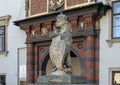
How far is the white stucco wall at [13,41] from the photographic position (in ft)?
68.9

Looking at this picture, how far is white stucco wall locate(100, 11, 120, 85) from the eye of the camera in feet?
50.5

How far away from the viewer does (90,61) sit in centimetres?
1611

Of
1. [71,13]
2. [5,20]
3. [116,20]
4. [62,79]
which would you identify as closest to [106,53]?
[116,20]

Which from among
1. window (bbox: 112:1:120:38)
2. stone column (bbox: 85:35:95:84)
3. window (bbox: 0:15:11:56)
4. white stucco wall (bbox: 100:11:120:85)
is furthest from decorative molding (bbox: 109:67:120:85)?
window (bbox: 0:15:11:56)

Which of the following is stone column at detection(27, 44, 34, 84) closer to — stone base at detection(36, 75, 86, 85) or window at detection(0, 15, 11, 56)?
window at detection(0, 15, 11, 56)

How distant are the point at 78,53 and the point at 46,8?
333cm

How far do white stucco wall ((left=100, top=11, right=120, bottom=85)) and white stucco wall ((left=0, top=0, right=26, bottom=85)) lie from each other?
6.02 metres

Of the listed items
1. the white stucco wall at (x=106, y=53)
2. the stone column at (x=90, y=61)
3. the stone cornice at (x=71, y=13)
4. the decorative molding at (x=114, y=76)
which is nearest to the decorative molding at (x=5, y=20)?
the stone cornice at (x=71, y=13)

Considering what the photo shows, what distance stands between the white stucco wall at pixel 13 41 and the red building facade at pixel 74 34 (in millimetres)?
1001

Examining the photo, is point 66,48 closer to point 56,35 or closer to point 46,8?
point 56,35

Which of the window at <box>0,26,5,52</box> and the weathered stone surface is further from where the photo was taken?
the window at <box>0,26,5,52</box>

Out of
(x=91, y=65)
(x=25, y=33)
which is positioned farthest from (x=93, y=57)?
(x=25, y=33)

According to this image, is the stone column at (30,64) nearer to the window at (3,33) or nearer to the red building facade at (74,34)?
the red building facade at (74,34)

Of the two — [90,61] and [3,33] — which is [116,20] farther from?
[3,33]
